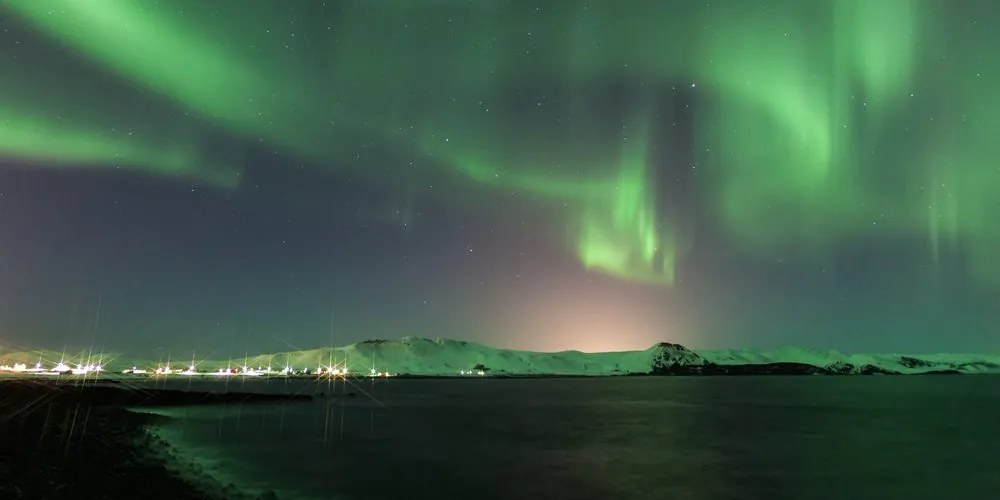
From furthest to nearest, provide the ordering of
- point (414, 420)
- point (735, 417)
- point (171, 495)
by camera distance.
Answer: point (735, 417) < point (414, 420) < point (171, 495)

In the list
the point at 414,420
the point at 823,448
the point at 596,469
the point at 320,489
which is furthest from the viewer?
the point at 414,420

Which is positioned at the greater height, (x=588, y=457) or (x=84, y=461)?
(x=84, y=461)

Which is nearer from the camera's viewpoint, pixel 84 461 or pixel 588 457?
pixel 84 461

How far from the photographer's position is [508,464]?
127 feet

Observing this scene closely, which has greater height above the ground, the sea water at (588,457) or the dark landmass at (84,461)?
the dark landmass at (84,461)

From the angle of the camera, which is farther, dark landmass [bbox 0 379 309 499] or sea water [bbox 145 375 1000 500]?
sea water [bbox 145 375 1000 500]

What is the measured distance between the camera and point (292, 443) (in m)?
46.1

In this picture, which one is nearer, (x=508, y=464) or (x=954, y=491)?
(x=954, y=491)

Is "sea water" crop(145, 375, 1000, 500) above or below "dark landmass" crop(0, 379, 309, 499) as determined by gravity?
below

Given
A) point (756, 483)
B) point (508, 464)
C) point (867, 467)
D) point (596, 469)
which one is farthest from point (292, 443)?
point (867, 467)

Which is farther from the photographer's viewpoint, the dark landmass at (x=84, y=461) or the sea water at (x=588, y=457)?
the sea water at (x=588, y=457)

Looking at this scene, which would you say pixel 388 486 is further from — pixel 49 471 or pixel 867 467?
pixel 867 467

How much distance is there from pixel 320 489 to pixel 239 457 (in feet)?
39.2

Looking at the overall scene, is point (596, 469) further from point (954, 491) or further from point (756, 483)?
point (954, 491)
